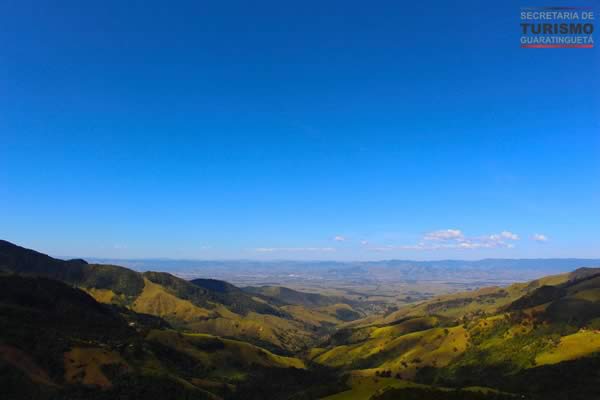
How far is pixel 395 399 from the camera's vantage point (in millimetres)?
178750

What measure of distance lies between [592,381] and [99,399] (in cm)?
23424

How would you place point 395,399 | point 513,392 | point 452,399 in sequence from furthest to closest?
point 513,392, point 395,399, point 452,399

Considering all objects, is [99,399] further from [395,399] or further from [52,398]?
[395,399]


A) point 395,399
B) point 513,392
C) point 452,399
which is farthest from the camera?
point 513,392

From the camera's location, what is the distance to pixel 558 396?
19200cm

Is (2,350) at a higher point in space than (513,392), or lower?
higher

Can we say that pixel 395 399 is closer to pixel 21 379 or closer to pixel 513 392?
pixel 513 392

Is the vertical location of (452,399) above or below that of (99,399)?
above

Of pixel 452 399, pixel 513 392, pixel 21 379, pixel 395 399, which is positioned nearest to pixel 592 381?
pixel 513 392

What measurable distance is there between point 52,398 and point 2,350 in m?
39.3

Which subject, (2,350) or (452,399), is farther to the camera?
(2,350)

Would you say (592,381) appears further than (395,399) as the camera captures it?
Yes

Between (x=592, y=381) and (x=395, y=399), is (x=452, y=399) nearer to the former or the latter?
(x=395, y=399)

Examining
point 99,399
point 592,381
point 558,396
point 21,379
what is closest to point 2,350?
point 21,379
